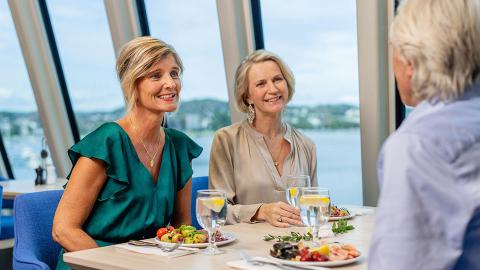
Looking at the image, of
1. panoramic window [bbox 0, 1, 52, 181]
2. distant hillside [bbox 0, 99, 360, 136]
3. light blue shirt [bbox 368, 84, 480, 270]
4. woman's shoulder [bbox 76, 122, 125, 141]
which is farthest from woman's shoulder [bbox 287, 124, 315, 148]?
panoramic window [bbox 0, 1, 52, 181]

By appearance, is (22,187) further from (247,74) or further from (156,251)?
(156,251)

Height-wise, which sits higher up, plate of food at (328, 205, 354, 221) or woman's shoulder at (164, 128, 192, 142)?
woman's shoulder at (164, 128, 192, 142)

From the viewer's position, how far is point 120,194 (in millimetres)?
2635

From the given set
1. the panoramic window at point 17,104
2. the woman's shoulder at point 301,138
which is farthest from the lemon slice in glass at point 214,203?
the panoramic window at point 17,104

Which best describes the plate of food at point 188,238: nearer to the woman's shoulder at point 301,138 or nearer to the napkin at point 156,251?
the napkin at point 156,251

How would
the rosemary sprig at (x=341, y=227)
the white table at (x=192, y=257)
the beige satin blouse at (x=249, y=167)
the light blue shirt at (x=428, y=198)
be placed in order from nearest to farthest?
1. the light blue shirt at (x=428, y=198)
2. the white table at (x=192, y=257)
3. the rosemary sprig at (x=341, y=227)
4. the beige satin blouse at (x=249, y=167)

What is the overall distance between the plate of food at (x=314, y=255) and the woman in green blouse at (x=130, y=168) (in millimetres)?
→ 849

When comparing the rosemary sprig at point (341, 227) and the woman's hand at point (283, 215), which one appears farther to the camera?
the woman's hand at point (283, 215)

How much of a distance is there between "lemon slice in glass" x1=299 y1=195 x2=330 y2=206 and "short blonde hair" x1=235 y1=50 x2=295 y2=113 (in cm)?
140

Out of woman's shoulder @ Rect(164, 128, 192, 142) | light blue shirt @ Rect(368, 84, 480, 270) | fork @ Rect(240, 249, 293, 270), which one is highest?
light blue shirt @ Rect(368, 84, 480, 270)

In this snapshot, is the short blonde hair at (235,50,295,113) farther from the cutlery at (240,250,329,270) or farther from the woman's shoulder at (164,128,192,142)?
the cutlery at (240,250,329,270)

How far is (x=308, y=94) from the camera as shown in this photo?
4.86 meters

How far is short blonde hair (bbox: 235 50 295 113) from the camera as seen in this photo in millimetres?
3412

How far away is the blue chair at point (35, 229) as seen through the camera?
8.52 feet
